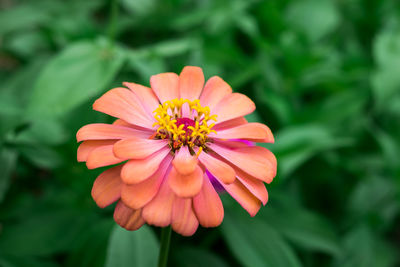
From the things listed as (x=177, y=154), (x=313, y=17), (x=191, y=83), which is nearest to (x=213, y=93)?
(x=191, y=83)

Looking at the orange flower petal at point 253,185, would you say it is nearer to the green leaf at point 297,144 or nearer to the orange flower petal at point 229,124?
the orange flower petal at point 229,124

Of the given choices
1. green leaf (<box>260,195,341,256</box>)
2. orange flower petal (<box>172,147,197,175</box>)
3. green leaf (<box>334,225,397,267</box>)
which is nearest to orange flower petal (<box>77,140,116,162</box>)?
orange flower petal (<box>172,147,197,175</box>)

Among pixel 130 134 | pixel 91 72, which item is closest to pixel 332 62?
pixel 91 72

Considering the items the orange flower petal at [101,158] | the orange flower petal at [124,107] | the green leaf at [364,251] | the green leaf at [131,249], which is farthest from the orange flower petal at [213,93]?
the green leaf at [364,251]

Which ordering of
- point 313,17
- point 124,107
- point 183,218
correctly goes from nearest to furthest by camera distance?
point 183,218, point 124,107, point 313,17

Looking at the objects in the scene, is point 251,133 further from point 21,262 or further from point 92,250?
point 21,262

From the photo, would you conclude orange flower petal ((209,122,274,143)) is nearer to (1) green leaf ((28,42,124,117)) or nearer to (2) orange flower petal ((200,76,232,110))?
(2) orange flower petal ((200,76,232,110))
